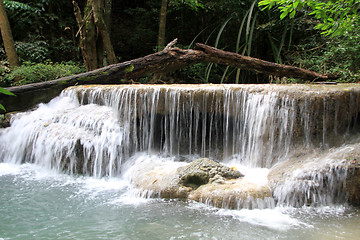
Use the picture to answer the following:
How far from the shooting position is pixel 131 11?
13234 mm

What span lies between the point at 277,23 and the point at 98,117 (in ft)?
23.8

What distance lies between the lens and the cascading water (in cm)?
445

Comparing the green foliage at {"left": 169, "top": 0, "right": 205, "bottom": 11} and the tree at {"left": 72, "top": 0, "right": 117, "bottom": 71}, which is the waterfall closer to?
the tree at {"left": 72, "top": 0, "right": 117, "bottom": 71}

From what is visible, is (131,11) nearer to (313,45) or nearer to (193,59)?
(193,59)

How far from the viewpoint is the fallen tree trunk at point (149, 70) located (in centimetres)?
709

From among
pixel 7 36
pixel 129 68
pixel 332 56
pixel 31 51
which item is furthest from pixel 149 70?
pixel 31 51

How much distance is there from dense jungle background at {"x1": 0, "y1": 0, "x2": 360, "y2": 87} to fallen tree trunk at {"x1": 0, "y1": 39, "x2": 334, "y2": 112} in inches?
23.4

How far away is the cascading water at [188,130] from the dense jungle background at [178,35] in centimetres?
169

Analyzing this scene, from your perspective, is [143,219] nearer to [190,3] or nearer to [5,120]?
[5,120]

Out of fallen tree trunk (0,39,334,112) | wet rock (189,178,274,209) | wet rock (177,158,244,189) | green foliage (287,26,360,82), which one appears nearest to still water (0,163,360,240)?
wet rock (189,178,274,209)

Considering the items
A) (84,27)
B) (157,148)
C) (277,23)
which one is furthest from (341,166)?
(84,27)

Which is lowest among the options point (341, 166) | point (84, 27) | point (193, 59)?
point (341, 166)

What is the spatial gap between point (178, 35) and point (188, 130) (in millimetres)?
9004

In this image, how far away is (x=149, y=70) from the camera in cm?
757
